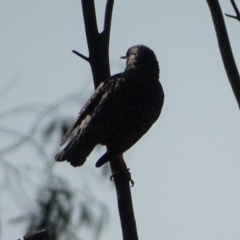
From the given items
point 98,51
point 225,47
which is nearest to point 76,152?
point 98,51

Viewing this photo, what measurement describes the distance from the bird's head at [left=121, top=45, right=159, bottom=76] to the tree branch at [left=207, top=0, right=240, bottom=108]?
2848mm

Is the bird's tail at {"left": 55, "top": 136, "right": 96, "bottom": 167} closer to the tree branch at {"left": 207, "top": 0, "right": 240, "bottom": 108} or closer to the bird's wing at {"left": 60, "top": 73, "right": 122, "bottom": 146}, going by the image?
the bird's wing at {"left": 60, "top": 73, "right": 122, "bottom": 146}

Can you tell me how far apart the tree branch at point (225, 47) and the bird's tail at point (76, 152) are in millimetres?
1684

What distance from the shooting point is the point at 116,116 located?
5.61 metres

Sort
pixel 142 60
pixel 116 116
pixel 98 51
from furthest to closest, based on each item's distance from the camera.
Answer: pixel 142 60 < pixel 116 116 < pixel 98 51

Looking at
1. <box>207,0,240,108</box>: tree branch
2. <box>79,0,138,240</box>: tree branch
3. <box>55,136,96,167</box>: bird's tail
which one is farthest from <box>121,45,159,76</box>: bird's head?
<box>207,0,240,108</box>: tree branch

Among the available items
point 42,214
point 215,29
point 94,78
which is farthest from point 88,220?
point 215,29

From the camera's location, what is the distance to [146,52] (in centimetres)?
684

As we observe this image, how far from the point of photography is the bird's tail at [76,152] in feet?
16.7

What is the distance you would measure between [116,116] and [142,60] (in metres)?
1.26

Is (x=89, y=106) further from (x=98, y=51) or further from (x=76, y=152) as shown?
(x=98, y=51)

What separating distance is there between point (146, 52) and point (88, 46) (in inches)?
92.8

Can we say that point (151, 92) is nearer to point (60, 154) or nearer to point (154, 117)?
point (154, 117)

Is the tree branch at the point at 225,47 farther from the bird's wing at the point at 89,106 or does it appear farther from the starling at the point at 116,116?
the bird's wing at the point at 89,106
